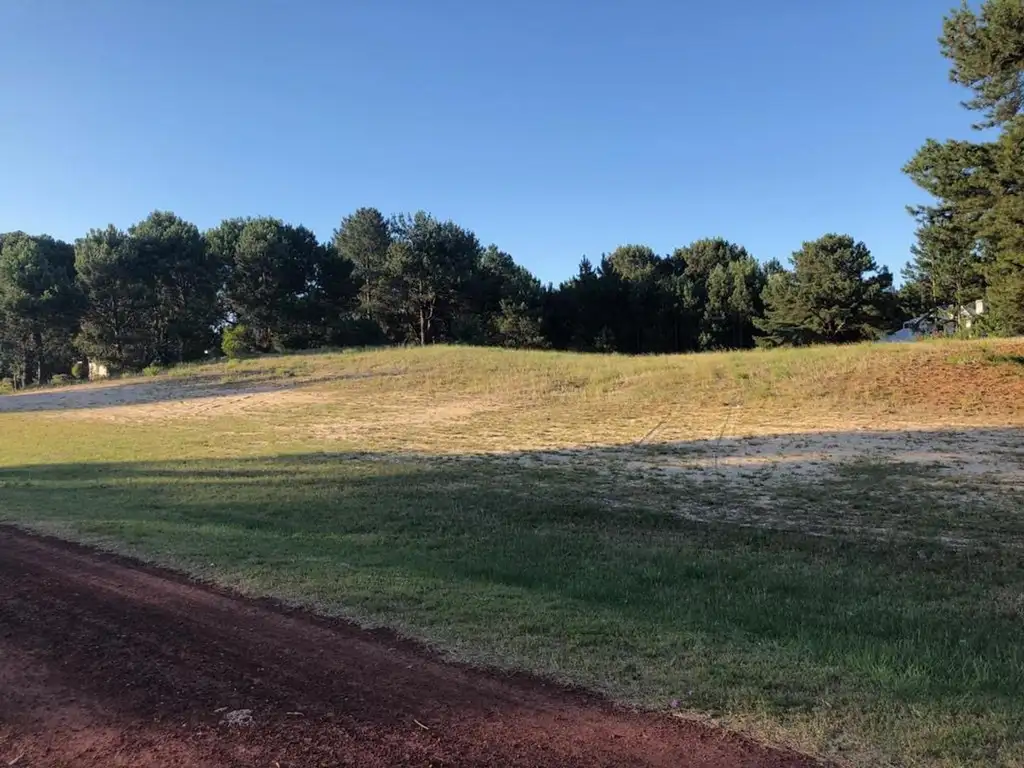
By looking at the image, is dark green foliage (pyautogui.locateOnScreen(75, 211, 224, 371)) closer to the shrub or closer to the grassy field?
the shrub

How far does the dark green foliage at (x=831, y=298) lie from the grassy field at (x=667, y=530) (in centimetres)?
2864

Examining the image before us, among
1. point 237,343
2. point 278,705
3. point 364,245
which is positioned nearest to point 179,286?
point 237,343

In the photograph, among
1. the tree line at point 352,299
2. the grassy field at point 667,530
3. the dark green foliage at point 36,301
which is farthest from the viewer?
the tree line at point 352,299

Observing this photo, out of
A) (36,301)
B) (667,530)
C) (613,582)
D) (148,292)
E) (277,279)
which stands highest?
(277,279)

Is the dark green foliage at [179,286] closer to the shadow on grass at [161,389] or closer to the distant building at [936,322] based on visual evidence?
the shadow on grass at [161,389]

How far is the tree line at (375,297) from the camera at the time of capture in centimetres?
5419

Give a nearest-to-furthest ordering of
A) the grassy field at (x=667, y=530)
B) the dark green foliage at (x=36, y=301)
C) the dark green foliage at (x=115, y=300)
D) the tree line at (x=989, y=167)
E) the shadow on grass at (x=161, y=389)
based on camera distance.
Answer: the grassy field at (x=667, y=530), the tree line at (x=989, y=167), the shadow on grass at (x=161, y=389), the dark green foliage at (x=36, y=301), the dark green foliage at (x=115, y=300)

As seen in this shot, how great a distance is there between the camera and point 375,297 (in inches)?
2330

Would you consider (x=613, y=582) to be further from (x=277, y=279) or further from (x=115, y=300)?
(x=115, y=300)

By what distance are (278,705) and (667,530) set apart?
657cm

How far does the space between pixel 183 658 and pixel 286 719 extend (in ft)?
4.19

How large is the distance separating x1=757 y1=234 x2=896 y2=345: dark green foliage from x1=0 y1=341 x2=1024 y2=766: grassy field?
28.6 meters

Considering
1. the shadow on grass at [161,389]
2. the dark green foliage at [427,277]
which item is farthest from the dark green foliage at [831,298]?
the shadow on grass at [161,389]

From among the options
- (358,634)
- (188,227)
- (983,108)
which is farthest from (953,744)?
(188,227)
